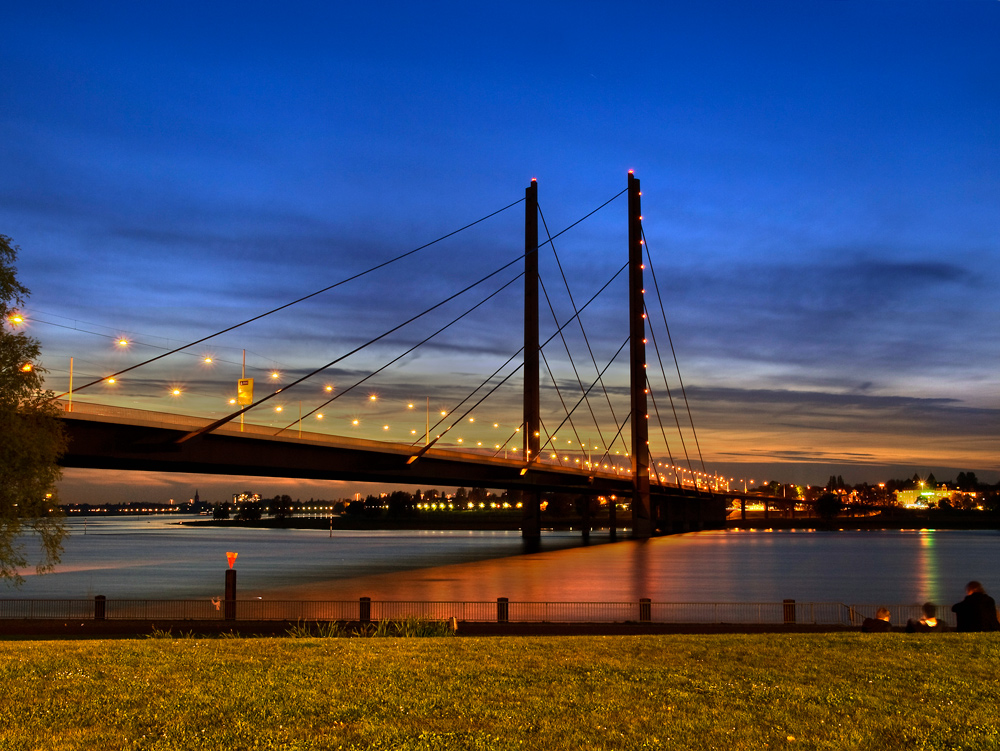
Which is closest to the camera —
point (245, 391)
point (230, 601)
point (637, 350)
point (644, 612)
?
point (644, 612)

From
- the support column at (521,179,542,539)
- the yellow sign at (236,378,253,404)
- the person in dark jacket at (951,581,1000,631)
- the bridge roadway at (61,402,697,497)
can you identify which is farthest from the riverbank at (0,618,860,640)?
the support column at (521,179,542,539)

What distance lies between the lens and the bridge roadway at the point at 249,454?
40969 mm

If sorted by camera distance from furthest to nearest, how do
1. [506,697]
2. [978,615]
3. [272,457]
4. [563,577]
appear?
[563,577], [272,457], [978,615], [506,697]

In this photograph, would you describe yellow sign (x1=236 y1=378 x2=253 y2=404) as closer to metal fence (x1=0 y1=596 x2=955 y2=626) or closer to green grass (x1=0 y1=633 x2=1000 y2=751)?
metal fence (x1=0 y1=596 x2=955 y2=626)

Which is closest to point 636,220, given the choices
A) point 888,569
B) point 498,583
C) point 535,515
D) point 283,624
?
point 535,515

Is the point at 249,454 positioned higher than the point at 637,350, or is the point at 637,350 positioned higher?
the point at 637,350

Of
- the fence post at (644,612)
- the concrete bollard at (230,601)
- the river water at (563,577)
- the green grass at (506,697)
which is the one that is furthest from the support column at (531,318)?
the green grass at (506,697)

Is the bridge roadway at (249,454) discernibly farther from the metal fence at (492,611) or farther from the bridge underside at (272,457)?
→ the metal fence at (492,611)

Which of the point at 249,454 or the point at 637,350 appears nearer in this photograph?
the point at 249,454

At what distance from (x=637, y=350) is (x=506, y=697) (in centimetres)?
10686

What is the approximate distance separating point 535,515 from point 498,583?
2383 inches

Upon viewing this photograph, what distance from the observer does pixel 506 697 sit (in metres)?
10.3

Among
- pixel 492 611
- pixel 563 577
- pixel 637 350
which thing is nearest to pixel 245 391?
pixel 492 611

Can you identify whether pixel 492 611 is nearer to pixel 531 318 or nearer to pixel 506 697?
pixel 506 697
